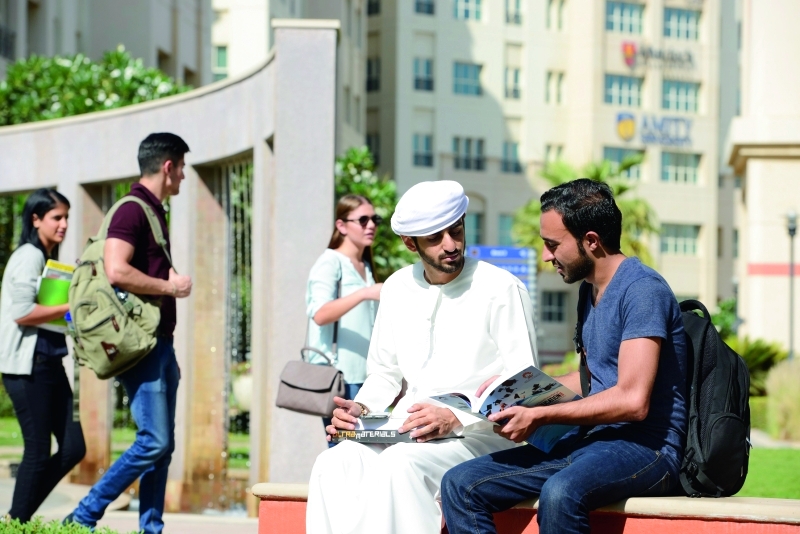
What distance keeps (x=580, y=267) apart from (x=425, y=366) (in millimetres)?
799

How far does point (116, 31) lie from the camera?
40094 millimetres

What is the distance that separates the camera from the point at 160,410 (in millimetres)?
6590

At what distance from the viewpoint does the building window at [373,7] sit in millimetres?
68312

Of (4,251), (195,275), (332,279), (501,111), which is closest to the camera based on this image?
(332,279)

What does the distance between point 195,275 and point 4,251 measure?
9.68 m

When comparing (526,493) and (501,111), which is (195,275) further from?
(501,111)

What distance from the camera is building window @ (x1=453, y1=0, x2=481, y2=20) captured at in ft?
228

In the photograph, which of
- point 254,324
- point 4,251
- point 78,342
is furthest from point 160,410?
point 4,251

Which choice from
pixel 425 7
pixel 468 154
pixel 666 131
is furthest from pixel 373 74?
pixel 666 131

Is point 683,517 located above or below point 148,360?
below

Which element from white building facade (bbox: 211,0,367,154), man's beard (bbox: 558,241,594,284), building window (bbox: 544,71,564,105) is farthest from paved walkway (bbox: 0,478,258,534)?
building window (bbox: 544,71,564,105)

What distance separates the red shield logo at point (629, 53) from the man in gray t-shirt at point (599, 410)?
68310 millimetres

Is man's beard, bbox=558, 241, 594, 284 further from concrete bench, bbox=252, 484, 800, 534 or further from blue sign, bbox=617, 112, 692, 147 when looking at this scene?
blue sign, bbox=617, 112, 692, 147

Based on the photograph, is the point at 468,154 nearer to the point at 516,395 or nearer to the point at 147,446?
the point at 147,446
